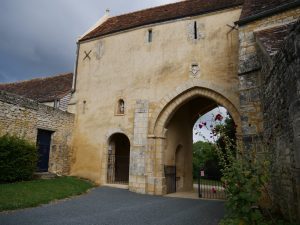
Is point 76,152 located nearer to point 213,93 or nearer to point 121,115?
point 121,115

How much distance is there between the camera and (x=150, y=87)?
11102mm

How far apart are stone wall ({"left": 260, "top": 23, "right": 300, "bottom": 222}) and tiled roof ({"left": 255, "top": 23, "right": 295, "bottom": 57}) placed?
0.39 metres

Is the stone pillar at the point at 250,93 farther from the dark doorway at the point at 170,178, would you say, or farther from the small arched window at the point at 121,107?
the small arched window at the point at 121,107

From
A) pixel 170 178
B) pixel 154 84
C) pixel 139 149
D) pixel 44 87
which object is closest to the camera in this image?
pixel 139 149

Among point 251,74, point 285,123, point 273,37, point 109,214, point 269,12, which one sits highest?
point 269,12

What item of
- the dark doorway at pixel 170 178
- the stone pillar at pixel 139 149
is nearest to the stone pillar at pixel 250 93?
the stone pillar at pixel 139 149

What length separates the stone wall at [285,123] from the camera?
351cm

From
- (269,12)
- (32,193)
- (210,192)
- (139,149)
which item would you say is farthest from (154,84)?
(32,193)

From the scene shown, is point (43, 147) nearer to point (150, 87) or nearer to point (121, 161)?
point (121, 161)

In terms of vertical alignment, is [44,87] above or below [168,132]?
above

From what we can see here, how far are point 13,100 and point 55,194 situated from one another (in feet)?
14.0

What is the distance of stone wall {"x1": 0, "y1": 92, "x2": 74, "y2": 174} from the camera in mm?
9531

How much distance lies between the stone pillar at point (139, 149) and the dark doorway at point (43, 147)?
3.86 meters

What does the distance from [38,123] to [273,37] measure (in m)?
9.10
